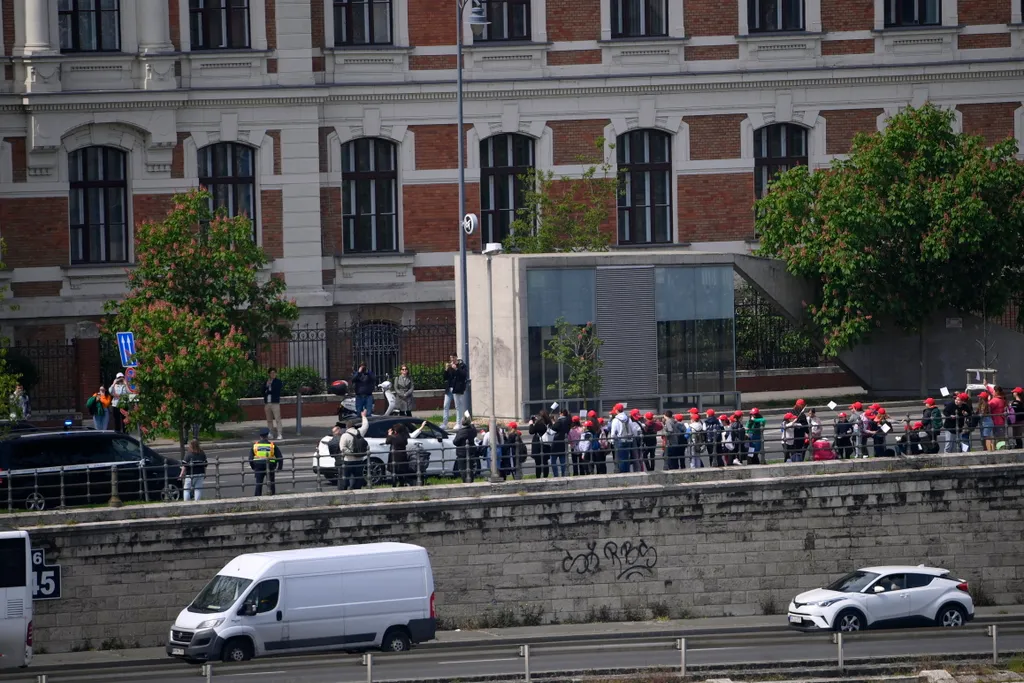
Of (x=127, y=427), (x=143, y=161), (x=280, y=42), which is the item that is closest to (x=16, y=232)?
(x=143, y=161)

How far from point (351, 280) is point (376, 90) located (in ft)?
16.3

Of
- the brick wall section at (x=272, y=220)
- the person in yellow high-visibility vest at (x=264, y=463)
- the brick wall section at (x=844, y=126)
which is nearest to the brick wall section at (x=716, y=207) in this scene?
the brick wall section at (x=844, y=126)

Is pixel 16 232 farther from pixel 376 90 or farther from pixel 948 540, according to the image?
pixel 948 540

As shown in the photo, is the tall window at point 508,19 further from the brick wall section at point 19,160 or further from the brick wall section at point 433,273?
the brick wall section at point 19,160

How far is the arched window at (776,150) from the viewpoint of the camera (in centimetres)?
4909

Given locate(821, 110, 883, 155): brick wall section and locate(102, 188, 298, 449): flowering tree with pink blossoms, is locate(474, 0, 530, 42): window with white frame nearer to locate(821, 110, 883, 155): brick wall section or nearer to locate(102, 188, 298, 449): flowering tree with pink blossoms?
locate(821, 110, 883, 155): brick wall section

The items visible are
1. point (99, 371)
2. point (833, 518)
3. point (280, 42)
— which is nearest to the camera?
point (833, 518)

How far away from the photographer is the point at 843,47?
4912 centimetres

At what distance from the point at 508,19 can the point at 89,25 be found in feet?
35.3

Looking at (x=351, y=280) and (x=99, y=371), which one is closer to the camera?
(x=99, y=371)

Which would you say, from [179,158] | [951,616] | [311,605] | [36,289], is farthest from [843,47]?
[311,605]

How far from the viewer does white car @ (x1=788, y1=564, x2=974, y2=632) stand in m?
30.8

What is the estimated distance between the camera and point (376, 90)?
155 ft

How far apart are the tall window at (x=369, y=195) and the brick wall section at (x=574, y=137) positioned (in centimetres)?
428
